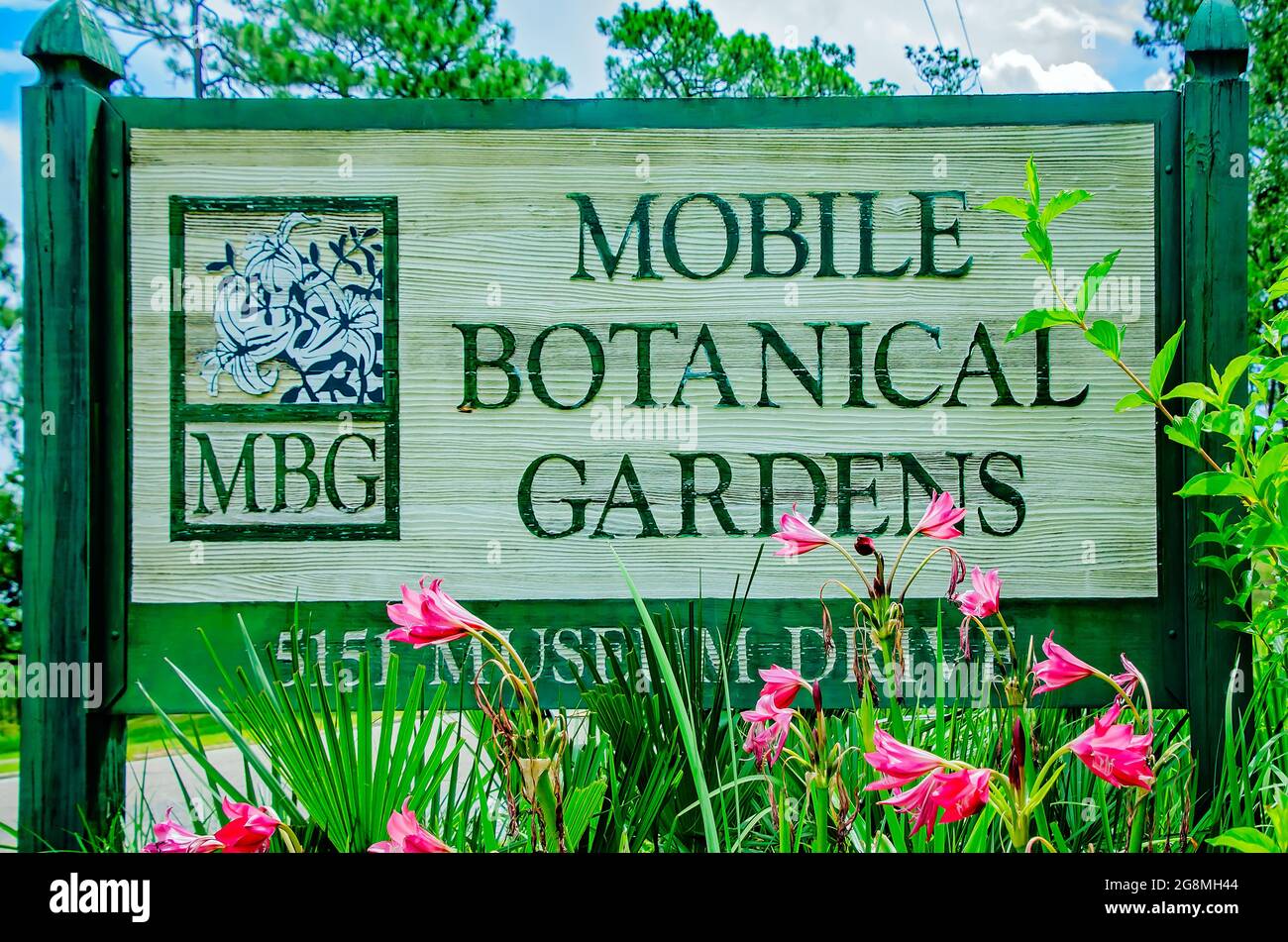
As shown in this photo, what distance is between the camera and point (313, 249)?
2057 mm

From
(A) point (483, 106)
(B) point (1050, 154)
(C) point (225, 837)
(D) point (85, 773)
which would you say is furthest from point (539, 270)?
(D) point (85, 773)

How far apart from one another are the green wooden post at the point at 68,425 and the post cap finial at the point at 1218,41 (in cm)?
242

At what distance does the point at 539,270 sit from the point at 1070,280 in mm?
1180

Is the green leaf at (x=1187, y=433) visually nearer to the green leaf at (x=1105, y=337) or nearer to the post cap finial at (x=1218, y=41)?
the green leaf at (x=1105, y=337)

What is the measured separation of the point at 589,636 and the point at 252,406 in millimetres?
910

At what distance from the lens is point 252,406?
2041 millimetres

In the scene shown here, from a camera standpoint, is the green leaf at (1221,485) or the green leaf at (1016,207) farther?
the green leaf at (1016,207)

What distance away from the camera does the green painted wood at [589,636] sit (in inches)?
79.3

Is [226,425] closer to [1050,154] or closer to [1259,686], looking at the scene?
[1050,154]

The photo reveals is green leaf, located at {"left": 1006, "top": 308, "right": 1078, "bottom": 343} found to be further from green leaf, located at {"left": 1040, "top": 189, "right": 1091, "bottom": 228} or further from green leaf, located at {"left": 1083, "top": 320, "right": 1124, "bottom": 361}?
green leaf, located at {"left": 1040, "top": 189, "right": 1091, "bottom": 228}

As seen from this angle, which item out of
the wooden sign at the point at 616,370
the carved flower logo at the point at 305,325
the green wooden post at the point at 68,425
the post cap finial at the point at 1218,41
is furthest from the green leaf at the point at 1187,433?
the green wooden post at the point at 68,425

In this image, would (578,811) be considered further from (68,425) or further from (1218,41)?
(1218,41)

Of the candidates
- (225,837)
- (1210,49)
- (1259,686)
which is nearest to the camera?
(225,837)

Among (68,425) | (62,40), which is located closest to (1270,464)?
(68,425)
